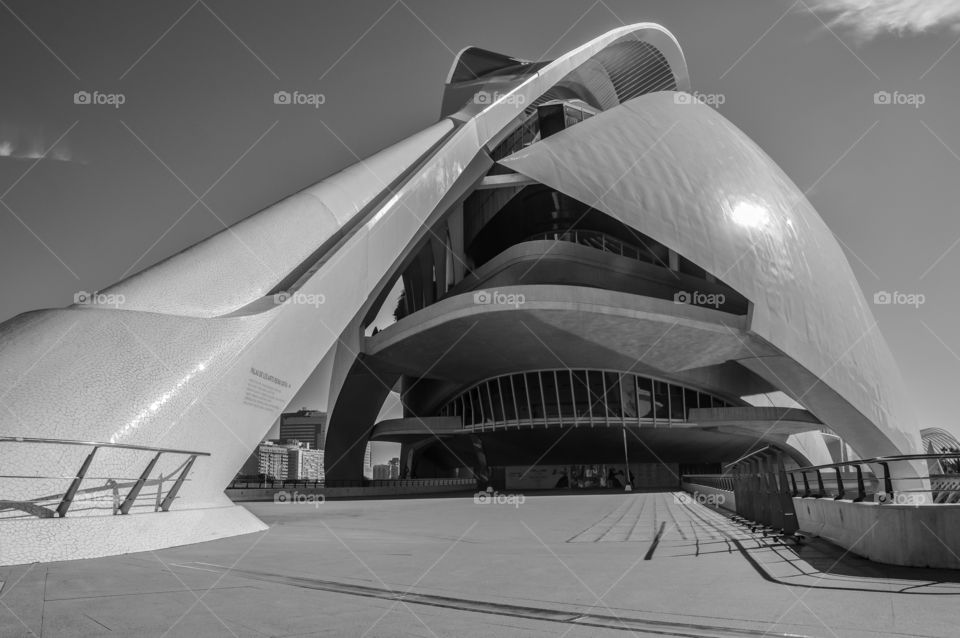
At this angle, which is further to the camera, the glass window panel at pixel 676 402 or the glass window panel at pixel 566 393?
the glass window panel at pixel 676 402

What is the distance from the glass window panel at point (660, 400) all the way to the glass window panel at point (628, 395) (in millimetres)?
984

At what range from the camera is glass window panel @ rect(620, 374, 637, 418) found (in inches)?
1115

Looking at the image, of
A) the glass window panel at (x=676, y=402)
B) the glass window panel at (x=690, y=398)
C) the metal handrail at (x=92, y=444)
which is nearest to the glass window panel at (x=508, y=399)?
the glass window panel at (x=676, y=402)

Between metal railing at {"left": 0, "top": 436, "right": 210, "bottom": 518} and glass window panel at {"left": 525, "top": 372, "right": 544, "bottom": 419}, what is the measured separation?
21743mm

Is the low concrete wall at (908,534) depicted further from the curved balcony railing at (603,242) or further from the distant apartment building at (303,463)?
the distant apartment building at (303,463)

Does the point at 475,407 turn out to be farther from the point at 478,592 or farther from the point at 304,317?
the point at 478,592

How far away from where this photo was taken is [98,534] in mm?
5730

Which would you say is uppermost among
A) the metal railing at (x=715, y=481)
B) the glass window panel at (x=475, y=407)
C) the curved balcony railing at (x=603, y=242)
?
the curved balcony railing at (x=603, y=242)

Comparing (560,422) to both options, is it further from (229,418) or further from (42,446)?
(42,446)

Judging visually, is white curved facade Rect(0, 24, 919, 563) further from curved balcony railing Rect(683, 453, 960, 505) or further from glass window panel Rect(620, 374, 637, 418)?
curved balcony railing Rect(683, 453, 960, 505)

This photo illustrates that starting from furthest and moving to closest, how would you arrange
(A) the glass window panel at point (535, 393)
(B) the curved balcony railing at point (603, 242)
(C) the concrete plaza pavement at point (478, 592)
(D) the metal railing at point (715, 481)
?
(B) the curved balcony railing at point (603, 242)
(A) the glass window panel at point (535, 393)
(D) the metal railing at point (715, 481)
(C) the concrete plaza pavement at point (478, 592)

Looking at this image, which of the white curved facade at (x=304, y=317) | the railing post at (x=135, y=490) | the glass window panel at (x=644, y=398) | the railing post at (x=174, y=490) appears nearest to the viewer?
the railing post at (x=135, y=490)

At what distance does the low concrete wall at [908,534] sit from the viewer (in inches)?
183

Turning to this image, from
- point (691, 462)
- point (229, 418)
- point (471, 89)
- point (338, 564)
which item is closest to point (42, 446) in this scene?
point (229, 418)
